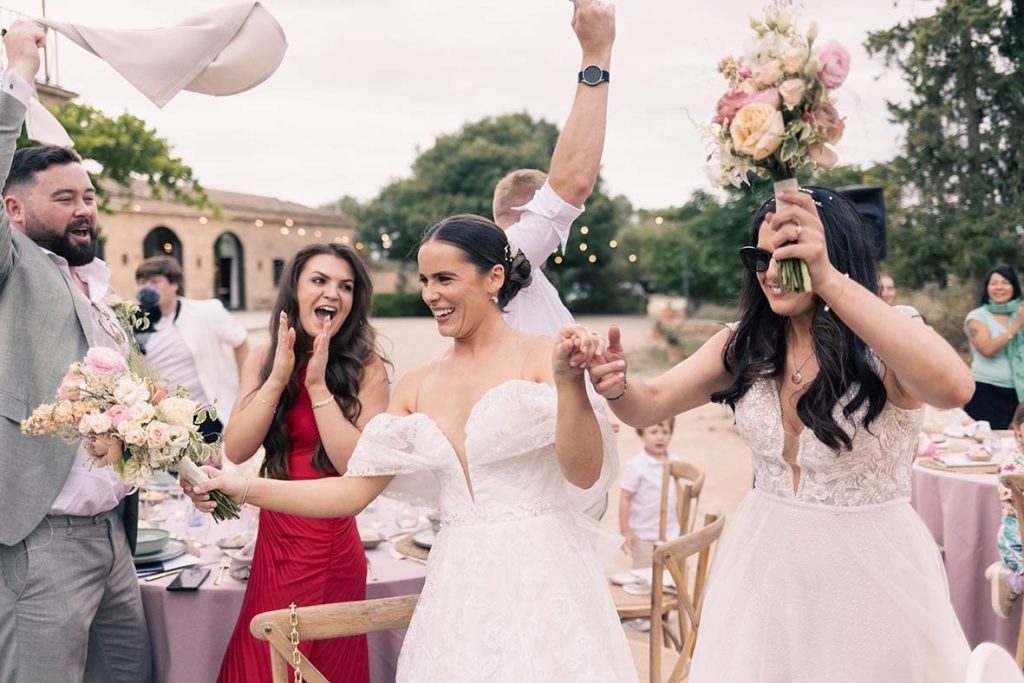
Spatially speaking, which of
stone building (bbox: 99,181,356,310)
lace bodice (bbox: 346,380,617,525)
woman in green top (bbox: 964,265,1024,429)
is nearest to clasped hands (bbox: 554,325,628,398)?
lace bodice (bbox: 346,380,617,525)

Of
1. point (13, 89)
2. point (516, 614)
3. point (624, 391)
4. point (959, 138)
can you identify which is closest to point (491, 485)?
point (516, 614)

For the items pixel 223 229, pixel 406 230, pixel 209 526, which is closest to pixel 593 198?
pixel 406 230

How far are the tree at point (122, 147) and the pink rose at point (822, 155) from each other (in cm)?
982

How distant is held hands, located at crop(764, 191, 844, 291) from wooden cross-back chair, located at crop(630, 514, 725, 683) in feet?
4.46

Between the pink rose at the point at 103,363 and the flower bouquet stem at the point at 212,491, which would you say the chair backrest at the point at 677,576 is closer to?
the flower bouquet stem at the point at 212,491

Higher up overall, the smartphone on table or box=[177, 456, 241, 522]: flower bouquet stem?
box=[177, 456, 241, 522]: flower bouquet stem

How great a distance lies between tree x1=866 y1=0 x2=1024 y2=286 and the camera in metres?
15.6

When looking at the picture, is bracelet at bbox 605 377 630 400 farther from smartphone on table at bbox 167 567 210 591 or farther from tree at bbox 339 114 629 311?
tree at bbox 339 114 629 311

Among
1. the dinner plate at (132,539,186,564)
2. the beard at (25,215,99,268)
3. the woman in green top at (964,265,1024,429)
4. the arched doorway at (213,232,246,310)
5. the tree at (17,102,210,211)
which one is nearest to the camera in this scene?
the beard at (25,215,99,268)

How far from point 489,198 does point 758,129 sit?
1487 inches

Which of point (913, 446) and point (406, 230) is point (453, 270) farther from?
point (406, 230)

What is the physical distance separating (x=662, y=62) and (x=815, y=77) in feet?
1.35

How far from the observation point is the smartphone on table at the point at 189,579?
2.91 meters

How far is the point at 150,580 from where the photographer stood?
302 cm
